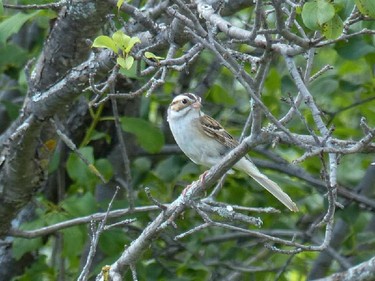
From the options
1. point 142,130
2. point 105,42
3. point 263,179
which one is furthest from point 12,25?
point 105,42

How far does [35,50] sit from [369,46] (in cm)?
233

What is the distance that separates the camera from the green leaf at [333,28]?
322 cm

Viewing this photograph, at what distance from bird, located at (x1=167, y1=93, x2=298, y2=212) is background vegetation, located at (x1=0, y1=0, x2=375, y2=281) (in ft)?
0.87

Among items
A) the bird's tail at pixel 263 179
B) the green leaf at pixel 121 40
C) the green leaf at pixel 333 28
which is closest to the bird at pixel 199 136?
the bird's tail at pixel 263 179

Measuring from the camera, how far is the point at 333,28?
128 inches

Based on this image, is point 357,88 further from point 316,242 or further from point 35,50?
point 35,50

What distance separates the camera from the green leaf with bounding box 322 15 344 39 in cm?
322

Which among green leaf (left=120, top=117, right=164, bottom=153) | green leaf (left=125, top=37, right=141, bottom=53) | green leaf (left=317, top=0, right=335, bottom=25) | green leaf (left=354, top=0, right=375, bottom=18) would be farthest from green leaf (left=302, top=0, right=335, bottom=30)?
green leaf (left=120, top=117, right=164, bottom=153)

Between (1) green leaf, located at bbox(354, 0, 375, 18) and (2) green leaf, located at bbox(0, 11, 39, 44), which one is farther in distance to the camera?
(2) green leaf, located at bbox(0, 11, 39, 44)

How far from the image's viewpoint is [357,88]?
602cm

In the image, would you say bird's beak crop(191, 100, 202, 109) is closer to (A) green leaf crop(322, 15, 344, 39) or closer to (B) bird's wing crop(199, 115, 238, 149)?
(B) bird's wing crop(199, 115, 238, 149)

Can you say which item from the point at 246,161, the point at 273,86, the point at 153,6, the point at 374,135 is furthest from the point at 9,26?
the point at 374,135

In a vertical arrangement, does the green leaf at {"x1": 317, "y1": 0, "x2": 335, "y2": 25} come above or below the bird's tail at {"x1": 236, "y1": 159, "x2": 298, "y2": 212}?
above

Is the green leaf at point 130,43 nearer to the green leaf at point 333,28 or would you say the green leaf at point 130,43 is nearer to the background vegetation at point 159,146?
the background vegetation at point 159,146
